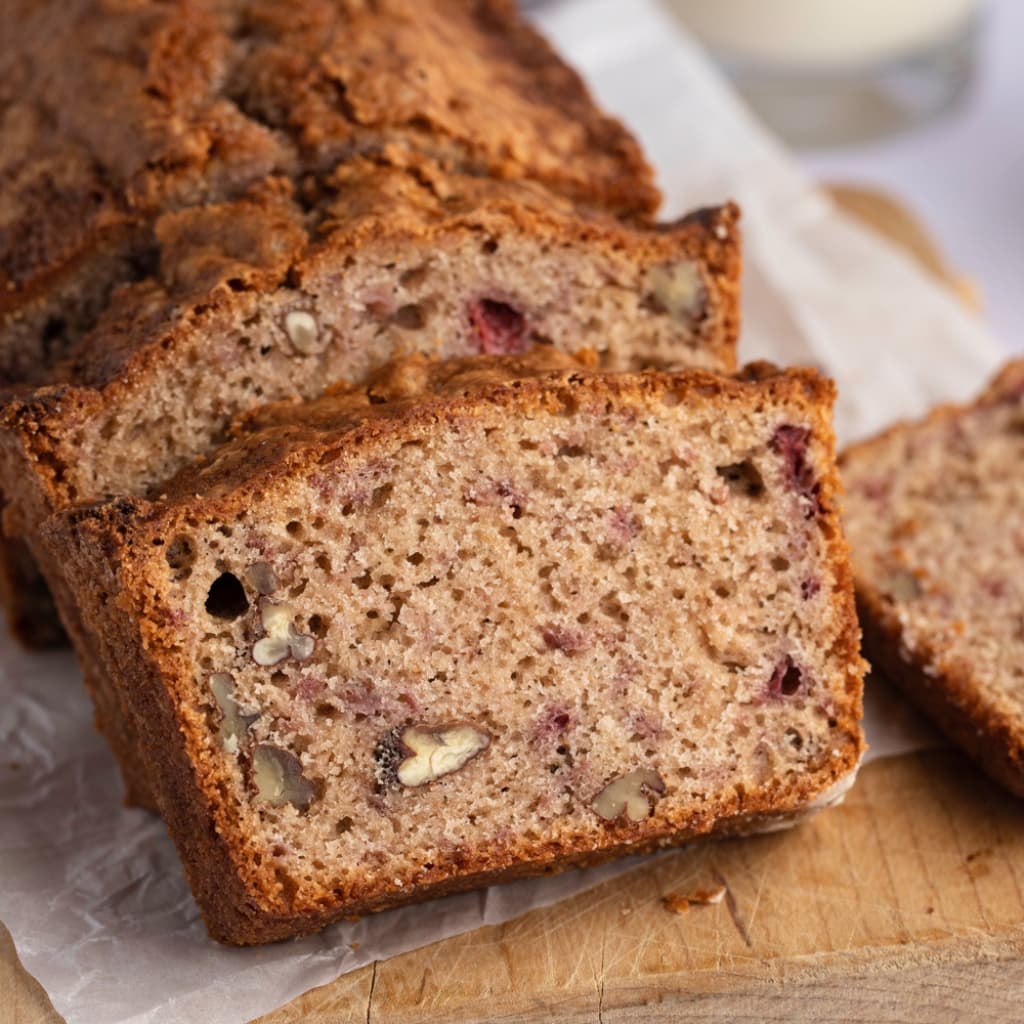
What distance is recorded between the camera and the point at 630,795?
283 cm

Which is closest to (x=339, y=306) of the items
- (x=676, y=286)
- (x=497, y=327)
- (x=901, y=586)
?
(x=497, y=327)

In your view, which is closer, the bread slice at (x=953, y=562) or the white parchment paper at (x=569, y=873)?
the white parchment paper at (x=569, y=873)

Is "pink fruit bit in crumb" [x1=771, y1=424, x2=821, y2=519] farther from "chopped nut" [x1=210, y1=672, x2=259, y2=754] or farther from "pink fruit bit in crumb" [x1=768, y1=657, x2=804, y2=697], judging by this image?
"chopped nut" [x1=210, y1=672, x2=259, y2=754]

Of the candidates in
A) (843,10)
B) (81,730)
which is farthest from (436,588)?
(843,10)

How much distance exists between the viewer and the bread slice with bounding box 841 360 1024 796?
10.4 feet

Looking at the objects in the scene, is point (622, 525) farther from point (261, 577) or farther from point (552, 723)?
point (261, 577)

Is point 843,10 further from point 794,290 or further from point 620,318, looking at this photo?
point 620,318

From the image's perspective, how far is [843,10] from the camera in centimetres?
590

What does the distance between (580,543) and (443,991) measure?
2.72 feet

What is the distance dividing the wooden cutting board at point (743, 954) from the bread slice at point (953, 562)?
12.0 inches

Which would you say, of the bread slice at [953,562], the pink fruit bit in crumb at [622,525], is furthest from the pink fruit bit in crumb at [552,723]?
the bread slice at [953,562]

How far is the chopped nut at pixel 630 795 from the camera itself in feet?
9.26

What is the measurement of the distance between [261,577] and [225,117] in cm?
113

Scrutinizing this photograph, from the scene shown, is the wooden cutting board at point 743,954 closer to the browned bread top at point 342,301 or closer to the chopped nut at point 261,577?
the chopped nut at point 261,577
